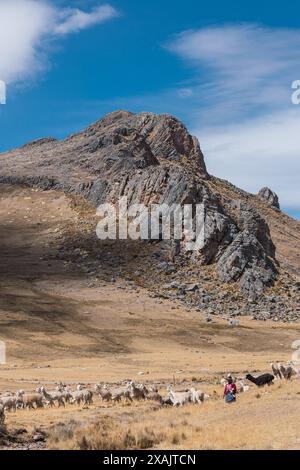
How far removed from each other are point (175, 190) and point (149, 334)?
43233 millimetres

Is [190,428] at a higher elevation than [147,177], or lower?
lower

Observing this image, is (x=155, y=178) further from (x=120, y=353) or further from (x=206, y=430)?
(x=206, y=430)

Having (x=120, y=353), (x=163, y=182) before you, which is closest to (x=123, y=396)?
(x=120, y=353)

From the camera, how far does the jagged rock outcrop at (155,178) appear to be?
112938 mm

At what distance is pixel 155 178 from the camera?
12812cm

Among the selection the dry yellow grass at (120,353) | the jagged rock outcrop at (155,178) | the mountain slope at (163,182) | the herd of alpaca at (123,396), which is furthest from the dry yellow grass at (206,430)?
the jagged rock outcrop at (155,178)

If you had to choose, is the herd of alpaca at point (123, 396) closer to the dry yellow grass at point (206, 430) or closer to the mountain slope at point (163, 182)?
the dry yellow grass at point (206, 430)

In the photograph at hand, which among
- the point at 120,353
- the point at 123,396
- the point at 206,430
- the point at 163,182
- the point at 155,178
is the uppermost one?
the point at 155,178

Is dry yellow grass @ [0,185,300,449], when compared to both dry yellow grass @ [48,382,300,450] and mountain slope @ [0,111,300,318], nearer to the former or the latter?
dry yellow grass @ [48,382,300,450]

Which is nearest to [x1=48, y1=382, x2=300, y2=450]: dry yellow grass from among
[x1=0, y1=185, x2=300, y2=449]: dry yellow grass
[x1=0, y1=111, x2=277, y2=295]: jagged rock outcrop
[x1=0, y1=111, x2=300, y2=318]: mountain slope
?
[x1=0, y1=185, x2=300, y2=449]: dry yellow grass

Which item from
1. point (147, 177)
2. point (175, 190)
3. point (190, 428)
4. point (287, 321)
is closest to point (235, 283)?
point (287, 321)

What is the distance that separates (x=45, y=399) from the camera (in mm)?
36688
